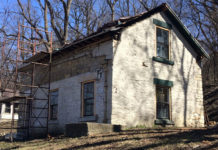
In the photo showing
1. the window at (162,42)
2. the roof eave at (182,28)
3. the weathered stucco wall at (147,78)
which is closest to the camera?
the weathered stucco wall at (147,78)

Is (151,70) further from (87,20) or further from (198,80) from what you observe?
(87,20)

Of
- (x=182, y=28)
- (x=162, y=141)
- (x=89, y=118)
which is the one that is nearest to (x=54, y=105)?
(x=89, y=118)

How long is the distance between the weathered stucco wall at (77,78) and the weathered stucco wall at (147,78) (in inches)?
21.4

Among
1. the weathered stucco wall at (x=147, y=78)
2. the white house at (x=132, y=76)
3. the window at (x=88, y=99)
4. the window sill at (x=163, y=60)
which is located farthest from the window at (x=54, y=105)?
the window sill at (x=163, y=60)

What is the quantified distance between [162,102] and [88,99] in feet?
11.5

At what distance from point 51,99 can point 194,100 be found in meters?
7.65

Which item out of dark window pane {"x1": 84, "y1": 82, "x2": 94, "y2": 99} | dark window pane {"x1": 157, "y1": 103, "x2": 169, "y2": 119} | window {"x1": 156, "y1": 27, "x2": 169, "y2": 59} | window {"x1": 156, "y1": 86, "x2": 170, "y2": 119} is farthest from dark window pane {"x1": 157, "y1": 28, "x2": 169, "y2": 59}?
dark window pane {"x1": 84, "y1": 82, "x2": 94, "y2": 99}

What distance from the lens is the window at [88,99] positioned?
1312 centimetres

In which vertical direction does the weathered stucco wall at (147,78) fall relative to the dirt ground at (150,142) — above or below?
above

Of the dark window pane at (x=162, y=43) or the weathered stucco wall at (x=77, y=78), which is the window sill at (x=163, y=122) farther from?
the dark window pane at (x=162, y=43)

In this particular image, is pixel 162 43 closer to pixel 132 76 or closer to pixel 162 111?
pixel 132 76

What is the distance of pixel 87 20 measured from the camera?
1266 inches

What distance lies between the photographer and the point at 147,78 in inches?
525

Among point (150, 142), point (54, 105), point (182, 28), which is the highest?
point (182, 28)
